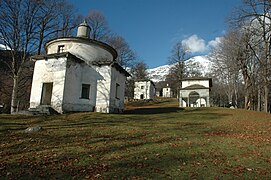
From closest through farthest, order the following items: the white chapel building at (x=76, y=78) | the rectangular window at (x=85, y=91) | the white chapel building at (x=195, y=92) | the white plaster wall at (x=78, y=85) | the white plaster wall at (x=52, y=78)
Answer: the white plaster wall at (x=52, y=78), the white chapel building at (x=76, y=78), the white plaster wall at (x=78, y=85), the rectangular window at (x=85, y=91), the white chapel building at (x=195, y=92)

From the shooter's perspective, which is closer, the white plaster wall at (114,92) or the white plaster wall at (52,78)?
the white plaster wall at (52,78)

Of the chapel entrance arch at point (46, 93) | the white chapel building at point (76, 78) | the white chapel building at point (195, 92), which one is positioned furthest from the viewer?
the white chapel building at point (195, 92)

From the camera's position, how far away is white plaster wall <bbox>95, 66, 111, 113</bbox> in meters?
19.8

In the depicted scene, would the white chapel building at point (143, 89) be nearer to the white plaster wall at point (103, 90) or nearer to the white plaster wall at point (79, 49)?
the white plaster wall at point (79, 49)

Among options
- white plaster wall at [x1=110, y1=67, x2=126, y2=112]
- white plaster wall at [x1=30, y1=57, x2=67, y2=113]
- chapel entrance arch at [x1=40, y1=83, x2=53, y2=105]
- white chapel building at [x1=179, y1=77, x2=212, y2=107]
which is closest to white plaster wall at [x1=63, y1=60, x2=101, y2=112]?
white plaster wall at [x1=30, y1=57, x2=67, y2=113]

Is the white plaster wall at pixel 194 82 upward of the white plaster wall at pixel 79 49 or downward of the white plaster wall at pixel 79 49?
downward

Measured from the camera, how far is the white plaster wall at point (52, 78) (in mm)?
18266

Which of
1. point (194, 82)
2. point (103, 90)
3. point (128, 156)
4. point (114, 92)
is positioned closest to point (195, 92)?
point (194, 82)

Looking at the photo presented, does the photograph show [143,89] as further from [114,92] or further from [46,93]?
[46,93]

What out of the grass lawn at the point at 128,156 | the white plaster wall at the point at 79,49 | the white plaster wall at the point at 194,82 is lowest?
the grass lawn at the point at 128,156

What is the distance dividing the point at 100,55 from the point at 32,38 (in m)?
10.5

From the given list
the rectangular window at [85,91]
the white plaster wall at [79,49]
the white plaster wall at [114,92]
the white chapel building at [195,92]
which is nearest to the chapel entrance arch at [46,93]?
the rectangular window at [85,91]

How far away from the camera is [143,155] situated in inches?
270

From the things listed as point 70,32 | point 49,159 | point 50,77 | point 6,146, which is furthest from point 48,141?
point 70,32
